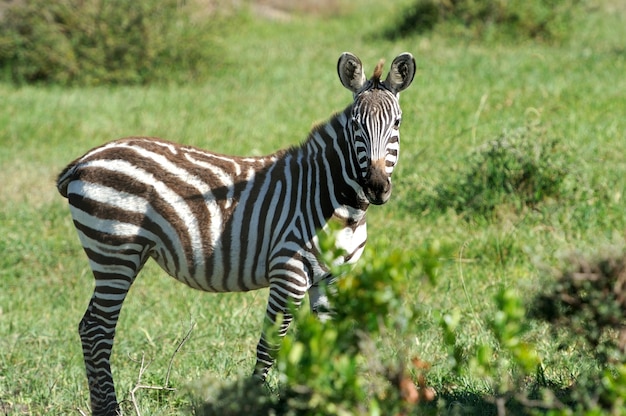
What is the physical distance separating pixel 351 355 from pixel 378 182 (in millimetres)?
1349

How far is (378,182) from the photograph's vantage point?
14.1 feet

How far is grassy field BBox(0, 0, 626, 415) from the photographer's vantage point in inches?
219

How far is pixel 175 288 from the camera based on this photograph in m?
7.17

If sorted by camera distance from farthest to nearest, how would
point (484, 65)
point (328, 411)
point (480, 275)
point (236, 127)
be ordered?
point (484, 65) → point (236, 127) → point (480, 275) → point (328, 411)

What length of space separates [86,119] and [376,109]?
7.70 meters

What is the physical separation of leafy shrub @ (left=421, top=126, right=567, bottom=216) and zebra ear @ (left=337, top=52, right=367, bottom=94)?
3.39m

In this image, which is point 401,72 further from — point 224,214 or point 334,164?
point 224,214

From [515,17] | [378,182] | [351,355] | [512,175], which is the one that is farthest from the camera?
[515,17]

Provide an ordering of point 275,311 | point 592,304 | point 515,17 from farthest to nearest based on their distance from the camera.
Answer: point 515,17, point 275,311, point 592,304

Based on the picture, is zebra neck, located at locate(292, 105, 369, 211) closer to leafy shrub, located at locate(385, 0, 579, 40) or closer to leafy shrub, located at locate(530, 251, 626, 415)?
leafy shrub, located at locate(530, 251, 626, 415)

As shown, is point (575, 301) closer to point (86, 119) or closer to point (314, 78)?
point (86, 119)

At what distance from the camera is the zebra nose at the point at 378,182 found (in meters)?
4.31

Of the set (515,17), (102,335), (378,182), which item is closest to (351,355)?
(378,182)

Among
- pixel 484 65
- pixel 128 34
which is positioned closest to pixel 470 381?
pixel 484 65
